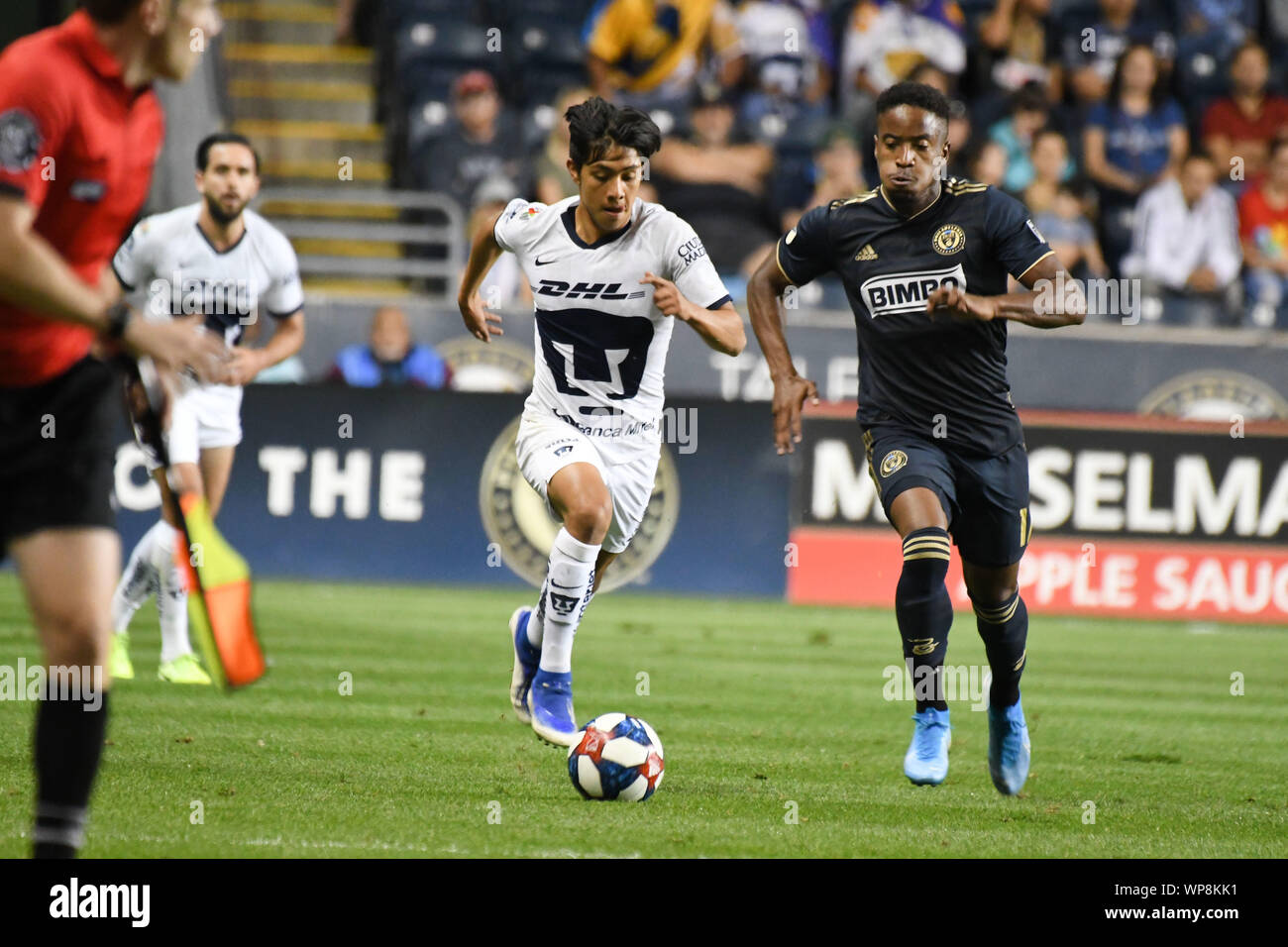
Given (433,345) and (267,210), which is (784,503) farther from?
(267,210)

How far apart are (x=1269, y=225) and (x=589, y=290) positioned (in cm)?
1241

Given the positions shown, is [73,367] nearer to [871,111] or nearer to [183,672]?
[183,672]

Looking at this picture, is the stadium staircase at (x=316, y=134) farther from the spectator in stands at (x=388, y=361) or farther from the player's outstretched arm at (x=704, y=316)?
the player's outstretched arm at (x=704, y=316)

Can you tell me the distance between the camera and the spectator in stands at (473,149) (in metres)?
17.3

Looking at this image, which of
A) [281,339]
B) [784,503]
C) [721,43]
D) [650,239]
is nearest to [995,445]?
[650,239]

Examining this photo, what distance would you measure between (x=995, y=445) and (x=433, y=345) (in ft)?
30.5

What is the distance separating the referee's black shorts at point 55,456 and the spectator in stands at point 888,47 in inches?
582

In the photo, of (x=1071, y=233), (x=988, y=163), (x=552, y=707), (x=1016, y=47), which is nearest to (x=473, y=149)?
(x=988, y=163)

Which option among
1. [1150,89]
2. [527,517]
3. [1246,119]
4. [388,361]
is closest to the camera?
[527,517]

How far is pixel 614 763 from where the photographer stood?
648 centimetres

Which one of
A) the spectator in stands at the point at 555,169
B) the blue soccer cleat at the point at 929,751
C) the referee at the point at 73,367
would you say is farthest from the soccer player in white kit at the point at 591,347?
the spectator in stands at the point at 555,169

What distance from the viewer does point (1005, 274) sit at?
7121 mm

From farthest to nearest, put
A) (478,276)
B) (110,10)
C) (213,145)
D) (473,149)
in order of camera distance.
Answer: (473,149) → (213,145) → (478,276) → (110,10)

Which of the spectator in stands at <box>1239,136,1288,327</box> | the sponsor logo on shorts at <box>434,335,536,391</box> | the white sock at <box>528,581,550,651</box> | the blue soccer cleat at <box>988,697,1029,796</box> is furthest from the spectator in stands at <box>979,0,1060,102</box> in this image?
the blue soccer cleat at <box>988,697,1029,796</box>
